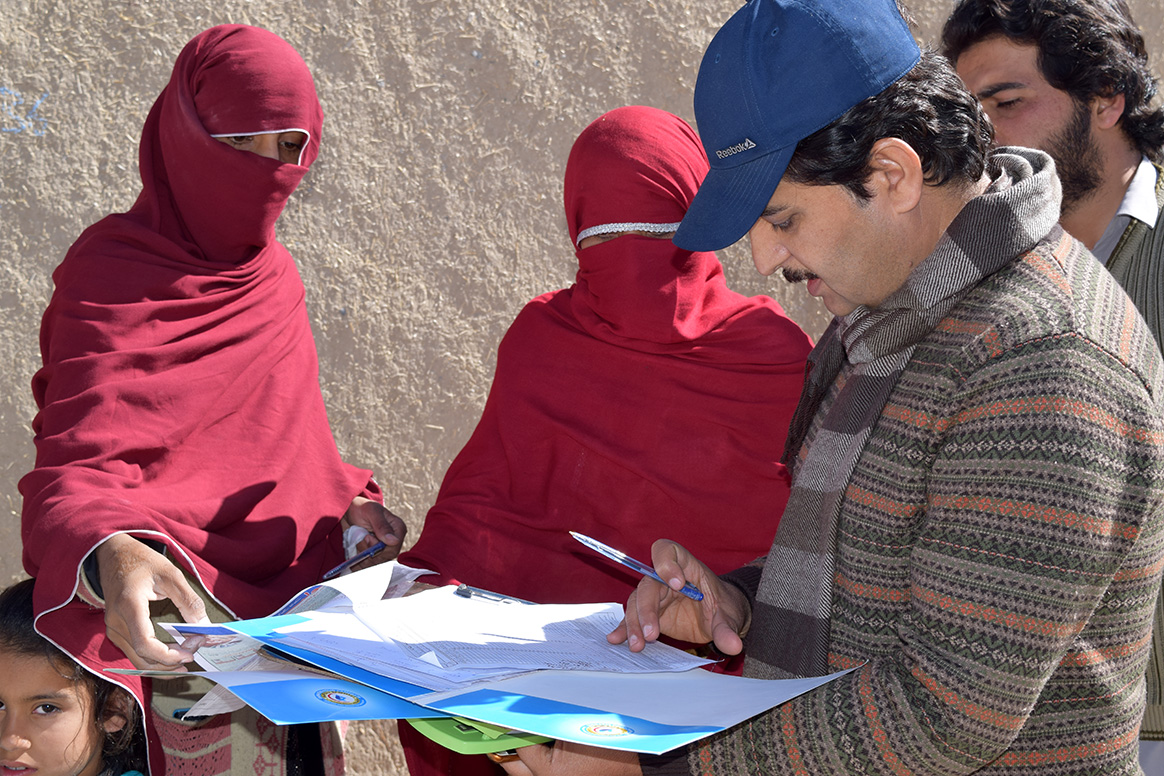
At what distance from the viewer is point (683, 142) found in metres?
2.58

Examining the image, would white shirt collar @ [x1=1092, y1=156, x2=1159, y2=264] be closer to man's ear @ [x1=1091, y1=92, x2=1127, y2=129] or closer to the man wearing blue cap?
man's ear @ [x1=1091, y1=92, x2=1127, y2=129]

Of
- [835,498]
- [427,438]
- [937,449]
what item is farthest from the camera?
[427,438]

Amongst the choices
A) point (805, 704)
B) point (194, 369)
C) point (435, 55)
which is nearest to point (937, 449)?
point (805, 704)

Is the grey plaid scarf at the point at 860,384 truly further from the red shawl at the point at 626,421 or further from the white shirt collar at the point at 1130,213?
the white shirt collar at the point at 1130,213

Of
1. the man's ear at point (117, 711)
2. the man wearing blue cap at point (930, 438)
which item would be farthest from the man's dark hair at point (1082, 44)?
the man's ear at point (117, 711)

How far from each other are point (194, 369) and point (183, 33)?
1552 millimetres

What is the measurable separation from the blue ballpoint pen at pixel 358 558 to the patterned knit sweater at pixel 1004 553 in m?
1.20

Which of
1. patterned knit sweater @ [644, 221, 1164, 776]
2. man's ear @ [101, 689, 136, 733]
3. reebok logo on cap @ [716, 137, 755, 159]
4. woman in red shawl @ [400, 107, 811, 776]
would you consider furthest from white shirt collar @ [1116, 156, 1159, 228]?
man's ear @ [101, 689, 136, 733]

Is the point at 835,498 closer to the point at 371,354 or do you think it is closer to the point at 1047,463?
the point at 1047,463

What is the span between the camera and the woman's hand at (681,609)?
1.41 meters

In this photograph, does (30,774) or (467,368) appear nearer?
(30,774)

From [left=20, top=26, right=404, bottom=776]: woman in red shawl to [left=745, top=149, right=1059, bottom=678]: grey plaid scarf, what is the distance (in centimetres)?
116

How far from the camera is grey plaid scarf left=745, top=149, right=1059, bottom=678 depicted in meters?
1.13

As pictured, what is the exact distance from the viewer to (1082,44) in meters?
2.26
